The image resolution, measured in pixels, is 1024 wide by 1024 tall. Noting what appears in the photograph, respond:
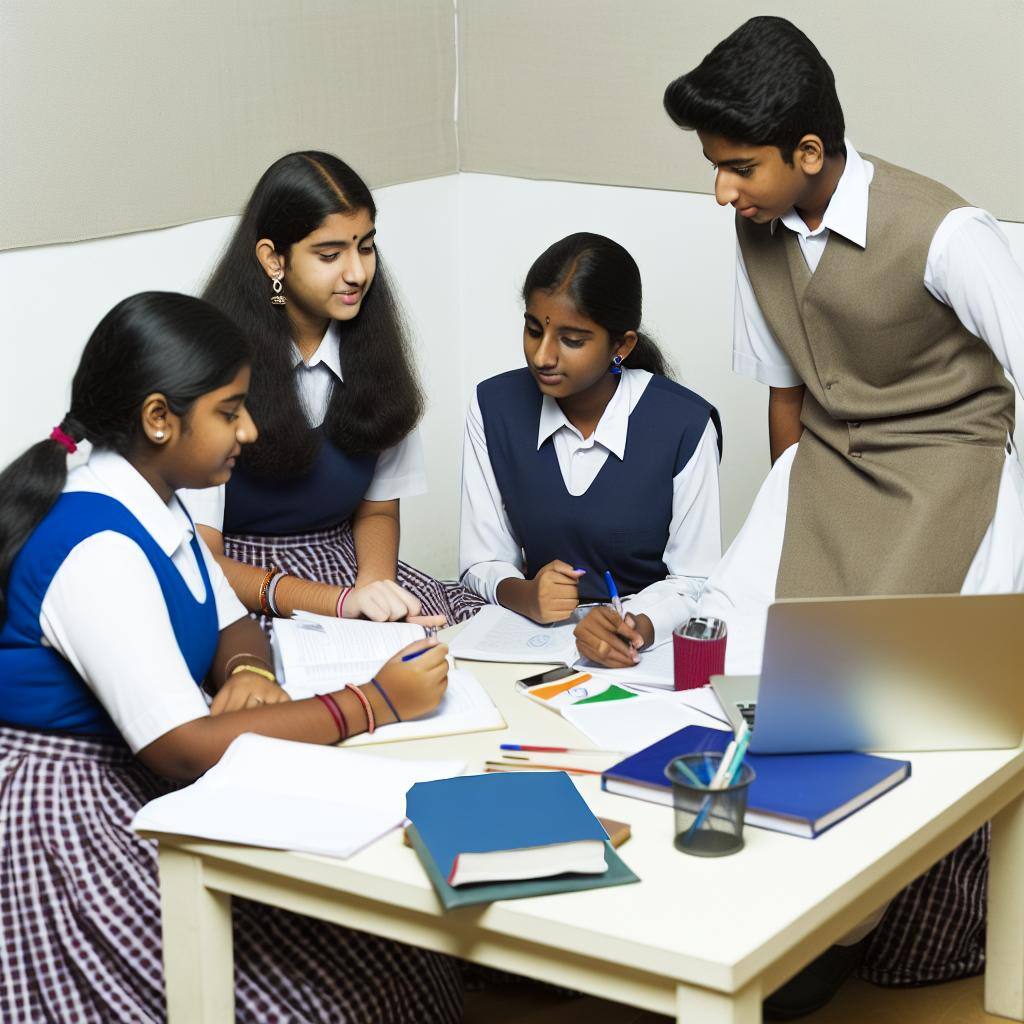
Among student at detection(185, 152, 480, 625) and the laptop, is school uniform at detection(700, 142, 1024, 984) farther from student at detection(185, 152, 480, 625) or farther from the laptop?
student at detection(185, 152, 480, 625)

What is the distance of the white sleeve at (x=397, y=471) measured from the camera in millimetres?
2719

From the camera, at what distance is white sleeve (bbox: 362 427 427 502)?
2719mm

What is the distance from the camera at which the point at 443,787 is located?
61.8 inches

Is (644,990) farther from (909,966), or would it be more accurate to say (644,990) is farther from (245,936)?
(909,966)

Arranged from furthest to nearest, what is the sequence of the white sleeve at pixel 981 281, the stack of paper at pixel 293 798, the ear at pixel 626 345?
the ear at pixel 626 345
the white sleeve at pixel 981 281
the stack of paper at pixel 293 798

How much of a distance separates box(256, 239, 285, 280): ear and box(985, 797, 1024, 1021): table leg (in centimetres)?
141

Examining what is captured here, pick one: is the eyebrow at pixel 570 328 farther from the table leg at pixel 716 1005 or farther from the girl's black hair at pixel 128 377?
the table leg at pixel 716 1005

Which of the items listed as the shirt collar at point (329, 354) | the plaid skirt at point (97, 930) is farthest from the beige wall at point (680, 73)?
the plaid skirt at point (97, 930)

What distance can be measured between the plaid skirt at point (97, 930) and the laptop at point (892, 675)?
0.61 m

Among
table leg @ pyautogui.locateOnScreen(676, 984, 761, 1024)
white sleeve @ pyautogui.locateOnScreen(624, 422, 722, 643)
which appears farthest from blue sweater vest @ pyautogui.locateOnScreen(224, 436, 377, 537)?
table leg @ pyautogui.locateOnScreen(676, 984, 761, 1024)

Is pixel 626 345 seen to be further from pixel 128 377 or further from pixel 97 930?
pixel 97 930

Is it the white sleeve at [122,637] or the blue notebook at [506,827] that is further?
the white sleeve at [122,637]

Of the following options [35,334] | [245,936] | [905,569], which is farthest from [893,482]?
[35,334]

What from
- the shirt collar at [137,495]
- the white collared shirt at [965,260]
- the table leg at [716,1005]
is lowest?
the table leg at [716,1005]
